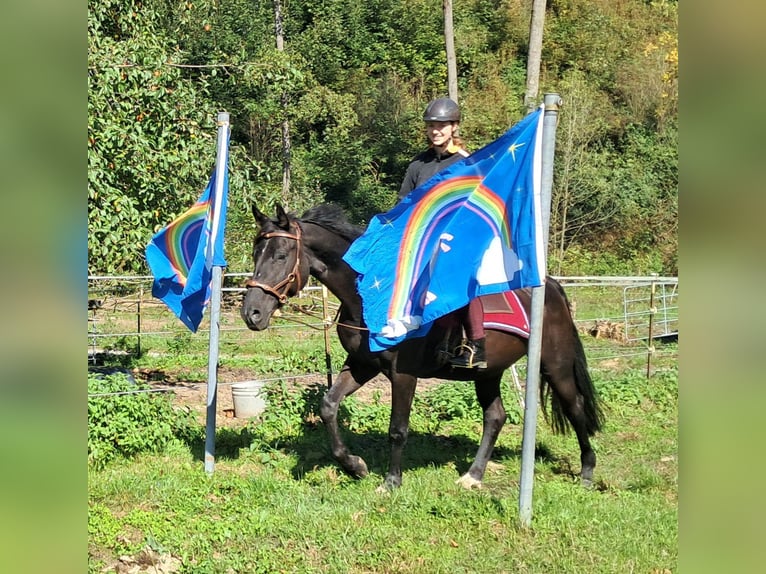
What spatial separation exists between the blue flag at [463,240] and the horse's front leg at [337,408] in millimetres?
1057

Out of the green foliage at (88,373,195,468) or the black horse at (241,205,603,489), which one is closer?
the black horse at (241,205,603,489)

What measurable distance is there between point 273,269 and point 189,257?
5.37 feet

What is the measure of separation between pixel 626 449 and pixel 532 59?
9778mm

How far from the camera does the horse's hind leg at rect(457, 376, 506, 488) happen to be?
22.0 feet

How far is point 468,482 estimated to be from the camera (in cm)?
664

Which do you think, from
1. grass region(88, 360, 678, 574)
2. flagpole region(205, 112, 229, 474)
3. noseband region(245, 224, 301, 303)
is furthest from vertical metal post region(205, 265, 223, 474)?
noseband region(245, 224, 301, 303)

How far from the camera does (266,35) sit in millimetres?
31812

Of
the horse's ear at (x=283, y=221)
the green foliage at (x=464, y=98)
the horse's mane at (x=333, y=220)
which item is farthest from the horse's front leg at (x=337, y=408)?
the green foliage at (x=464, y=98)

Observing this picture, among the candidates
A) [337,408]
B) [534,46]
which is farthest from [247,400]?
[534,46]

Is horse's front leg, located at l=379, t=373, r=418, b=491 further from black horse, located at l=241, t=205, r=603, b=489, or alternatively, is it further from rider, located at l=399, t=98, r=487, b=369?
rider, located at l=399, t=98, r=487, b=369

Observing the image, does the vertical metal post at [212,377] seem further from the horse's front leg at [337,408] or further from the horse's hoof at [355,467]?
the horse's hoof at [355,467]

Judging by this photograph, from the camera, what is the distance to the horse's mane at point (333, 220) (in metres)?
6.62

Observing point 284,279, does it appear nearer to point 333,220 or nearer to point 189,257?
point 333,220
